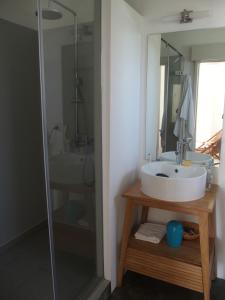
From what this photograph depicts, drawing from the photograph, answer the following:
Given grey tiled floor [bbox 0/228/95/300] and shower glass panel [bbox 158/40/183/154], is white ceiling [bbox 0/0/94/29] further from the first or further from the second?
grey tiled floor [bbox 0/228/95/300]

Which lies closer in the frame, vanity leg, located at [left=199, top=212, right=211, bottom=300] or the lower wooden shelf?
vanity leg, located at [left=199, top=212, right=211, bottom=300]

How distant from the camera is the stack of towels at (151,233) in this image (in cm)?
209

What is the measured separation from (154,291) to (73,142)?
125cm

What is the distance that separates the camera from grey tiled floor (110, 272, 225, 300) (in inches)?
78.2

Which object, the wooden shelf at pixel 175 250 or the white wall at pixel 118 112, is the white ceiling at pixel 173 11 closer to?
the white wall at pixel 118 112

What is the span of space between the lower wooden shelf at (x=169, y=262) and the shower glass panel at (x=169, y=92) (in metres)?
0.75

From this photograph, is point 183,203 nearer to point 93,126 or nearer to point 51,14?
point 93,126

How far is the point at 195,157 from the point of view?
214 centimetres

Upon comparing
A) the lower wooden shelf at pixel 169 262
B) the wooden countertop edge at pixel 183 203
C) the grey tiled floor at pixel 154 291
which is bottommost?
the grey tiled floor at pixel 154 291

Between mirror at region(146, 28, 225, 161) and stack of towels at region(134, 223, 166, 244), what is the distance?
0.56m

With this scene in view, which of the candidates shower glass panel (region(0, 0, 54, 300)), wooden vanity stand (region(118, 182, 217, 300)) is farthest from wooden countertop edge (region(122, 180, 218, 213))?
shower glass panel (region(0, 0, 54, 300))

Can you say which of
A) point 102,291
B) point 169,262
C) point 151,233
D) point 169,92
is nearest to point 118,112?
point 169,92

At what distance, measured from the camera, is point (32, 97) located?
2.48 metres

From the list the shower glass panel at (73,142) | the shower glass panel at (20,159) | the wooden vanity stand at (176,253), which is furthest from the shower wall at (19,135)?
the wooden vanity stand at (176,253)
